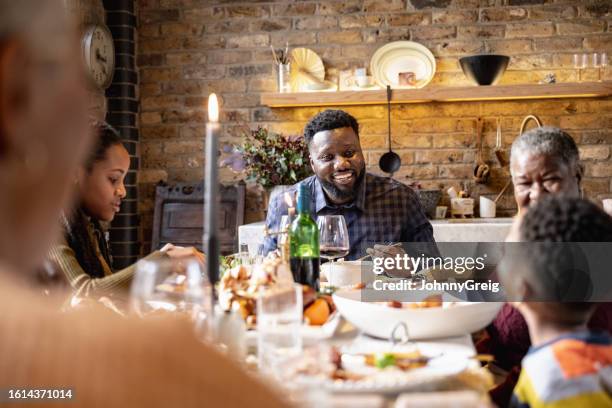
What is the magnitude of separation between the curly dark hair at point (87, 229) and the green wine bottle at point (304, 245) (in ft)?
1.68

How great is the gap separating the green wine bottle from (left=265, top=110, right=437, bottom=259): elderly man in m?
1.06

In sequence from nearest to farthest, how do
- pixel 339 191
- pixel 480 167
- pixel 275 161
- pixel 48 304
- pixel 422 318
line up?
1. pixel 48 304
2. pixel 422 318
3. pixel 339 191
4. pixel 275 161
5. pixel 480 167

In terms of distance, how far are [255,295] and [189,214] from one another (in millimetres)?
3025

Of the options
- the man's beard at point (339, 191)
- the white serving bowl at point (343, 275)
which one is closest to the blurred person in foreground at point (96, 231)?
the white serving bowl at point (343, 275)

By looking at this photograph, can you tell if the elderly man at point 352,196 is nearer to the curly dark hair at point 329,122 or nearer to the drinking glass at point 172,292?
the curly dark hair at point 329,122

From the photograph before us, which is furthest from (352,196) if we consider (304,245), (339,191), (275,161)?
(304,245)

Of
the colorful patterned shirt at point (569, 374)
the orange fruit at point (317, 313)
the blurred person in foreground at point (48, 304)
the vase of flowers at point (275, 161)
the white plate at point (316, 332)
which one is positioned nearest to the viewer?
the blurred person in foreground at point (48, 304)

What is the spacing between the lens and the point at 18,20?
1.21 feet

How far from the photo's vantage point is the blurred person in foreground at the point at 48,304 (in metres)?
0.37

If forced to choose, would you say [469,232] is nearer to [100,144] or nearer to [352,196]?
[352,196]

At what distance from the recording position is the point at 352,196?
289cm

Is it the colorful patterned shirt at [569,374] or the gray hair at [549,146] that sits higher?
the gray hair at [549,146]

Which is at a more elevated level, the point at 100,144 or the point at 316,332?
the point at 100,144

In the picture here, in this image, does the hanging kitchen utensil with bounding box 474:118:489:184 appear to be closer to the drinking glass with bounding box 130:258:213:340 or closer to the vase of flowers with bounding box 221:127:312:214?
the vase of flowers with bounding box 221:127:312:214
